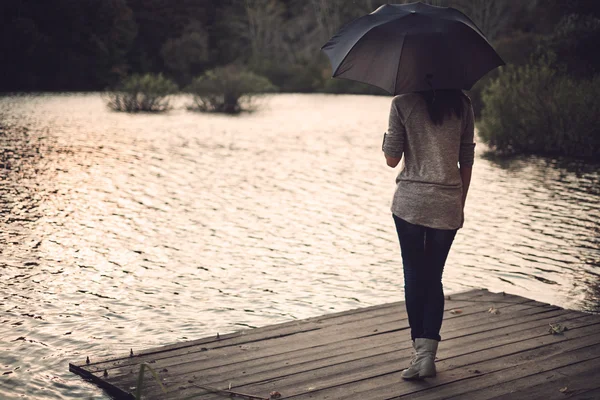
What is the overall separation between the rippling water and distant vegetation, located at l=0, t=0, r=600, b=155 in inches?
618

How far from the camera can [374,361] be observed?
4.50 meters

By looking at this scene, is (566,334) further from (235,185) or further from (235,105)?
(235,105)

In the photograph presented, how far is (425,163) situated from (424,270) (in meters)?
0.56

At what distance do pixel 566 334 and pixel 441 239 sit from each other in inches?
61.8

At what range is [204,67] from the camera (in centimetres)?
5909

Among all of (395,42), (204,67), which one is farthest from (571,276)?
(204,67)

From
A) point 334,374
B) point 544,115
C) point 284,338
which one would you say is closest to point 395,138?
point 334,374

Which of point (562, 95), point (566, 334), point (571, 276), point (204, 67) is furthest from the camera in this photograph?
point (204, 67)

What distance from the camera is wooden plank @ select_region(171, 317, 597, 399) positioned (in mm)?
4117

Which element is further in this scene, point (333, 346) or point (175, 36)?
point (175, 36)

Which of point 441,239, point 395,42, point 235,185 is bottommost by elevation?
point 235,185

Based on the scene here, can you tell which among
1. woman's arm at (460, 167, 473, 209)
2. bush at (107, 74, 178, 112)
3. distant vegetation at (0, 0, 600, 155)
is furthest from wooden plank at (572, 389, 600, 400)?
distant vegetation at (0, 0, 600, 155)

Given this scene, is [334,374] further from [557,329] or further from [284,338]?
[557,329]

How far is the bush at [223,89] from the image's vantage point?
30.4m
